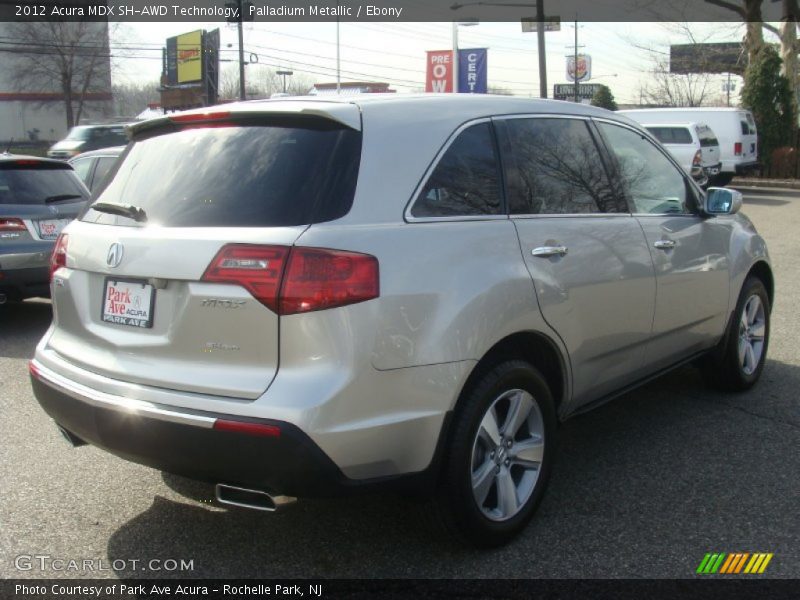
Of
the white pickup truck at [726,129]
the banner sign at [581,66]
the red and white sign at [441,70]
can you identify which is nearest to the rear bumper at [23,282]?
the white pickup truck at [726,129]

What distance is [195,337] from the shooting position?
297 cm

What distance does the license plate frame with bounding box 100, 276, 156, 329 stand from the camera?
3.11 metres

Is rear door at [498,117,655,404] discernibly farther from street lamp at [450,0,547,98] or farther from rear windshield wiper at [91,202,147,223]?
street lamp at [450,0,547,98]

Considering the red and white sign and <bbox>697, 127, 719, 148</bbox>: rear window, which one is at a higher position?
the red and white sign

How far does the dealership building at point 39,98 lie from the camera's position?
5706cm

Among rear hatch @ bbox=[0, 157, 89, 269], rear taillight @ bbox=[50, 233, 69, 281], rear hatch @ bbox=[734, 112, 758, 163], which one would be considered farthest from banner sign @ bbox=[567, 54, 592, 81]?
rear taillight @ bbox=[50, 233, 69, 281]

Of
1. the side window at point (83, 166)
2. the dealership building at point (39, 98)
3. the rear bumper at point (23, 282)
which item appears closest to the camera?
the rear bumper at point (23, 282)

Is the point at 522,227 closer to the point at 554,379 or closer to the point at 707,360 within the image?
the point at 554,379

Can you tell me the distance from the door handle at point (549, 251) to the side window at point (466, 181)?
0.78ft

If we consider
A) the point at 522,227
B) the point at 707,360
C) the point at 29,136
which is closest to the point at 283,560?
the point at 522,227

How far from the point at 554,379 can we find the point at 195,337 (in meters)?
1.71

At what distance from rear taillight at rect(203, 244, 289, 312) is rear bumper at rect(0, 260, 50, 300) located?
5387mm

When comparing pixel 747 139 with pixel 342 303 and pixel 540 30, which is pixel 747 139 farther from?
pixel 342 303

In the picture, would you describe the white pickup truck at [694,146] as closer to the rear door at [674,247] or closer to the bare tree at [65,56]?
the rear door at [674,247]
